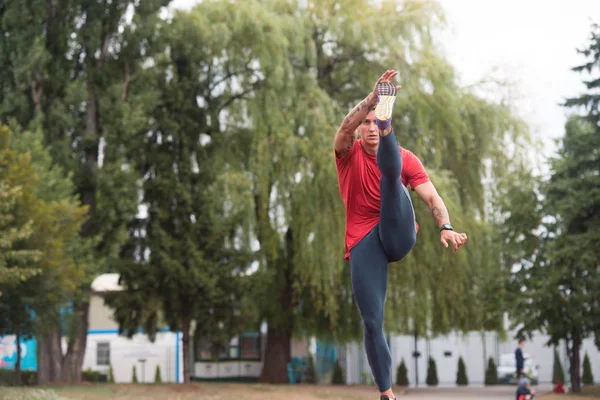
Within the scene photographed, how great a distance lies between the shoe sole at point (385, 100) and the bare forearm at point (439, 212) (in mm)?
842

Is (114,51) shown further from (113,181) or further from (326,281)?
(326,281)

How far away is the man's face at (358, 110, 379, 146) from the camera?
5738mm

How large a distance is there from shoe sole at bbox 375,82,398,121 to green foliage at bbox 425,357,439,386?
121 ft

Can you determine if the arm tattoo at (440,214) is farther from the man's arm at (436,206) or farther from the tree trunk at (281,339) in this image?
the tree trunk at (281,339)

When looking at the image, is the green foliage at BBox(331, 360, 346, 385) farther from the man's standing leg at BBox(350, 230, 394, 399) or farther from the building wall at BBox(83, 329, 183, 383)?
the man's standing leg at BBox(350, 230, 394, 399)

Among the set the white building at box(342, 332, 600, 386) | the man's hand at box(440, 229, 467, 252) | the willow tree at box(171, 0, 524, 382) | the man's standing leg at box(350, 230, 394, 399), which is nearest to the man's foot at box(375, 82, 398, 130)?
the man's hand at box(440, 229, 467, 252)

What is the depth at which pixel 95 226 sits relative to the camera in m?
27.6

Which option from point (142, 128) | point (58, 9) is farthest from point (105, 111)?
point (58, 9)

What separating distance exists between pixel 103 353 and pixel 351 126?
129ft

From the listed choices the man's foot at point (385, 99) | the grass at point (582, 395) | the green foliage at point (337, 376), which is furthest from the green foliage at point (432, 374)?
the man's foot at point (385, 99)

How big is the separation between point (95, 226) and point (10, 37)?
6.03m

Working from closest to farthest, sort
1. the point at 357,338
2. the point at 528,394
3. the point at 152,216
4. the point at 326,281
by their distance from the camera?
1. the point at 528,394
2. the point at 326,281
3. the point at 152,216
4. the point at 357,338

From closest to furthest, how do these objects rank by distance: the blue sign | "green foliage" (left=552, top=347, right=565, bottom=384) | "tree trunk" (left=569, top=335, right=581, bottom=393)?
1. "tree trunk" (left=569, top=335, right=581, bottom=393)
2. the blue sign
3. "green foliage" (left=552, top=347, right=565, bottom=384)

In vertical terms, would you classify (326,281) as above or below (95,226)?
below
